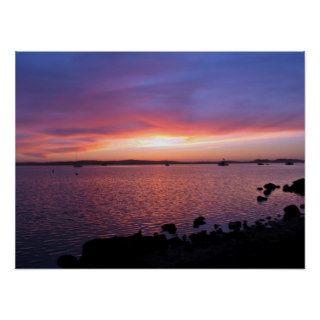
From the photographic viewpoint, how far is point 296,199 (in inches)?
769

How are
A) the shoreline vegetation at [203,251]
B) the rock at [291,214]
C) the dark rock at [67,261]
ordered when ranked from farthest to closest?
the rock at [291,214] < the dark rock at [67,261] < the shoreline vegetation at [203,251]

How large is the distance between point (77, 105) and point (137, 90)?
7.88ft

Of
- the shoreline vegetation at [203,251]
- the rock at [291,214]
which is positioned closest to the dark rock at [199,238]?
the shoreline vegetation at [203,251]

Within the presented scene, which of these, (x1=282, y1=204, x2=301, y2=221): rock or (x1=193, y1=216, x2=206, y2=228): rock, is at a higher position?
(x1=282, y1=204, x2=301, y2=221): rock

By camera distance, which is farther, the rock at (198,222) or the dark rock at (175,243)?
the rock at (198,222)

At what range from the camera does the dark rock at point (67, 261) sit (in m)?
9.40

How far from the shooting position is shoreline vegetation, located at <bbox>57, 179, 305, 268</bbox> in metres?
8.07

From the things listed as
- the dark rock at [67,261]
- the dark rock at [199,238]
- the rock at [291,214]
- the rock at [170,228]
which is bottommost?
the dark rock at [67,261]

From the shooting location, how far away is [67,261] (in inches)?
375

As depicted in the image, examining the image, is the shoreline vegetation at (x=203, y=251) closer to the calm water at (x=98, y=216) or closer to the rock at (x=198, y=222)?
the calm water at (x=98, y=216)

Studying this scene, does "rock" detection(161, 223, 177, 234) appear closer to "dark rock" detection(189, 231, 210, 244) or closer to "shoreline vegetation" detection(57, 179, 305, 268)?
"shoreline vegetation" detection(57, 179, 305, 268)

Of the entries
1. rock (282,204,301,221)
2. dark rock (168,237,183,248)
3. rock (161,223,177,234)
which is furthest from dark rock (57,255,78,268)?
rock (282,204,301,221)

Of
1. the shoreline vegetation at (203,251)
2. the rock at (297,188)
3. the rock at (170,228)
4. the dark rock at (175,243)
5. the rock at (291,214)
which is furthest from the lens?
the rock at (297,188)
